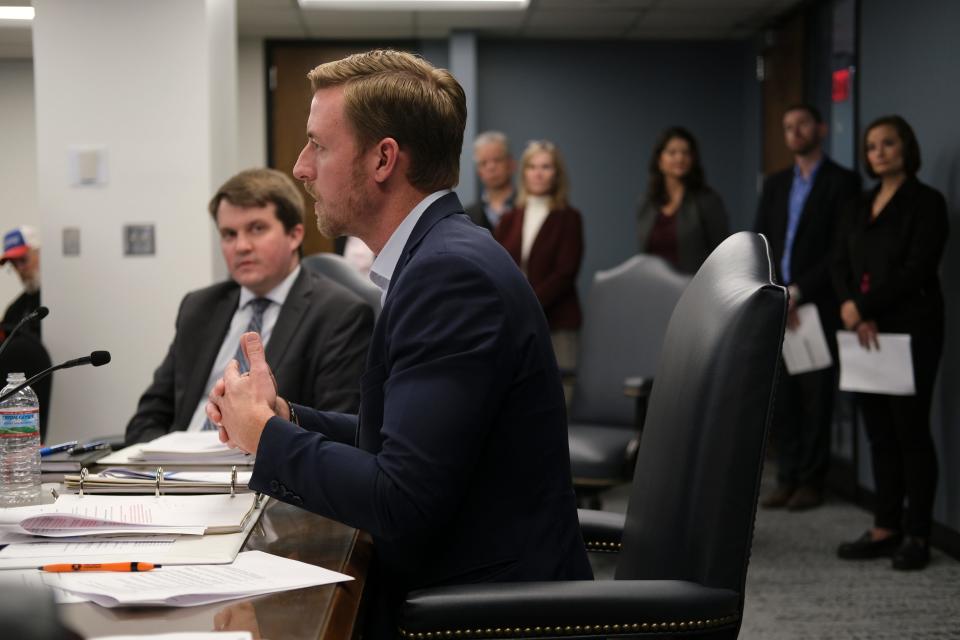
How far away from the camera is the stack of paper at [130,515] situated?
112 cm

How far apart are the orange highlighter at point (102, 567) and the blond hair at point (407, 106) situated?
0.58 meters

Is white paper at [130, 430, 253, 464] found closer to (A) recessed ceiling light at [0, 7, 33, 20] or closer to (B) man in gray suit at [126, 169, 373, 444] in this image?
(B) man in gray suit at [126, 169, 373, 444]

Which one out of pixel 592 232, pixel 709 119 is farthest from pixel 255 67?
pixel 709 119

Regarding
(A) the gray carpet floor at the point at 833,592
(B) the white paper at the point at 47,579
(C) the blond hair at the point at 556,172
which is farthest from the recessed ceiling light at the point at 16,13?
(B) the white paper at the point at 47,579

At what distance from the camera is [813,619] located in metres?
2.97

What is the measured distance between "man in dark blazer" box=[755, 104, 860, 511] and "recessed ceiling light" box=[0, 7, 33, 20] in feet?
10.3

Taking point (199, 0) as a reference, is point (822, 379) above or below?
below

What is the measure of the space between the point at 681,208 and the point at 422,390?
12.2ft

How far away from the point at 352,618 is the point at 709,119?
6.47 metres

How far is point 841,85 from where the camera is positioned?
499 cm

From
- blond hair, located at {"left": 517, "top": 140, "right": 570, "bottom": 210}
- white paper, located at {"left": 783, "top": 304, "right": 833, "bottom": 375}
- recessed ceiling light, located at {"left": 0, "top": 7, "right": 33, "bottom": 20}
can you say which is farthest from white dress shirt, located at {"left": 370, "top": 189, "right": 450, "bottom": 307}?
white paper, located at {"left": 783, "top": 304, "right": 833, "bottom": 375}

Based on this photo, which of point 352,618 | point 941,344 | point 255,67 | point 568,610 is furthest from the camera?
point 255,67

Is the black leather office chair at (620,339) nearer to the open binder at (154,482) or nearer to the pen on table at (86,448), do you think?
the pen on table at (86,448)

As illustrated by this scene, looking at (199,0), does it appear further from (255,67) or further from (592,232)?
(592,232)
